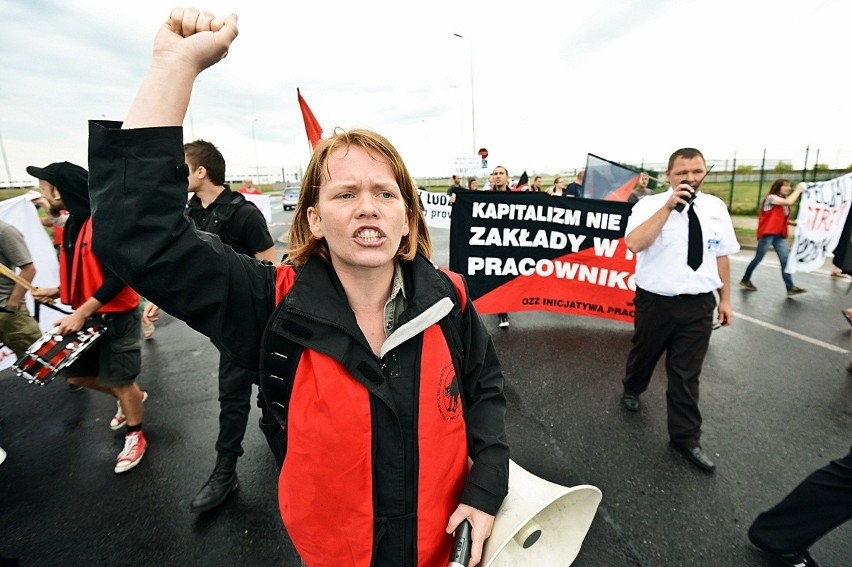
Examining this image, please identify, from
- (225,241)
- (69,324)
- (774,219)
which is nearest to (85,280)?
(69,324)

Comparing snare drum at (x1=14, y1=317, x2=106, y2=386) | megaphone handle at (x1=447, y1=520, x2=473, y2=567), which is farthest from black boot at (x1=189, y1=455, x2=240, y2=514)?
megaphone handle at (x1=447, y1=520, x2=473, y2=567)

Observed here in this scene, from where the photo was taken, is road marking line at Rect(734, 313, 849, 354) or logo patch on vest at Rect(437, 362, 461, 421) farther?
road marking line at Rect(734, 313, 849, 354)

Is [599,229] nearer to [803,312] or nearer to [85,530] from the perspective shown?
[803,312]

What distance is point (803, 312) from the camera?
5.76 m

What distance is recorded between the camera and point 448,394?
1.20 metres

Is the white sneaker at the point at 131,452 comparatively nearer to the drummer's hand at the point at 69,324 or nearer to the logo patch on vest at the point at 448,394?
the drummer's hand at the point at 69,324

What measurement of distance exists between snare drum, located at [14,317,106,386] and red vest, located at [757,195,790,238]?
9.50 m

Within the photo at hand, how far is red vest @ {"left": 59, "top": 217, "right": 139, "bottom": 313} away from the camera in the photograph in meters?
2.69

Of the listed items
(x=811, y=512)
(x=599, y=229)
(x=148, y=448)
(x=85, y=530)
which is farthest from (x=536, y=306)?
(x=85, y=530)

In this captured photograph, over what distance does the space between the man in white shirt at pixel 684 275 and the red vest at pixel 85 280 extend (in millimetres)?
3519

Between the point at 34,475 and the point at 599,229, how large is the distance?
19.2ft

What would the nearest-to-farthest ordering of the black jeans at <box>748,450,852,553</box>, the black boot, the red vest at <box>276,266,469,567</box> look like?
the red vest at <box>276,266,469,567</box> → the black jeans at <box>748,450,852,553</box> → the black boot

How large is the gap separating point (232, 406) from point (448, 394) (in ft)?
6.24

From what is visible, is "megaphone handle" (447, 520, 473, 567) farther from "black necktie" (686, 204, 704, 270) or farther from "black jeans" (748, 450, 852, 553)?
"black necktie" (686, 204, 704, 270)
